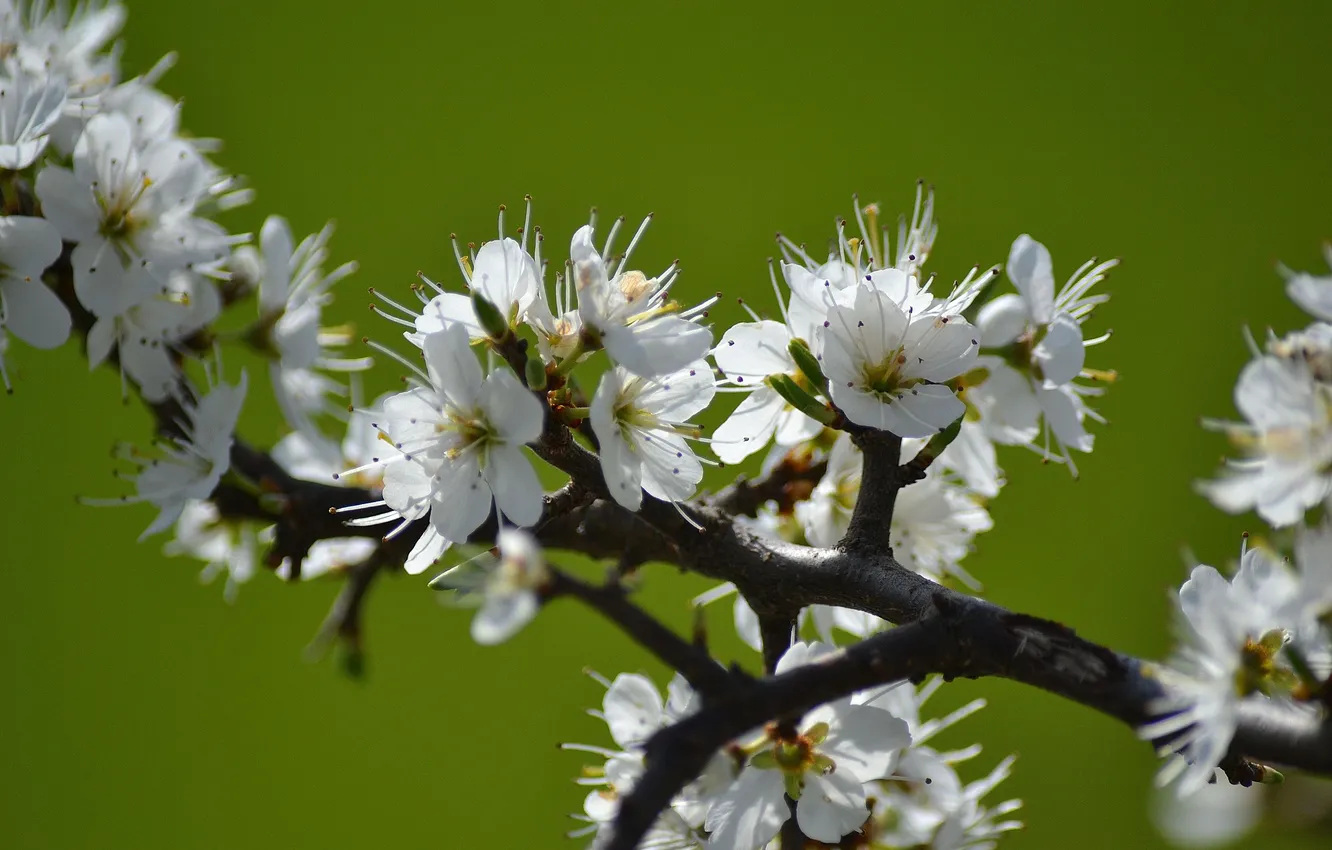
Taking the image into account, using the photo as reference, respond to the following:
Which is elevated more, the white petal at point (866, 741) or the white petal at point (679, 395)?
the white petal at point (679, 395)

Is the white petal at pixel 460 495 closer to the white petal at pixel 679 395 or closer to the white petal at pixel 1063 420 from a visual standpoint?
the white petal at pixel 679 395

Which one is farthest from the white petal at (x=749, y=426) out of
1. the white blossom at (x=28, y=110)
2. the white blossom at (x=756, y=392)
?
the white blossom at (x=28, y=110)

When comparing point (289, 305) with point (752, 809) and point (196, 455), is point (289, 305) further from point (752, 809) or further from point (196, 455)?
point (752, 809)

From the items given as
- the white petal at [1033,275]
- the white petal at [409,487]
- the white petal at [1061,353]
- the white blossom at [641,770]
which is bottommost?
the white blossom at [641,770]

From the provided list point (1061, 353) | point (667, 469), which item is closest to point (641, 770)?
point (667, 469)

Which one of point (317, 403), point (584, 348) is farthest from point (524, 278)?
point (317, 403)
